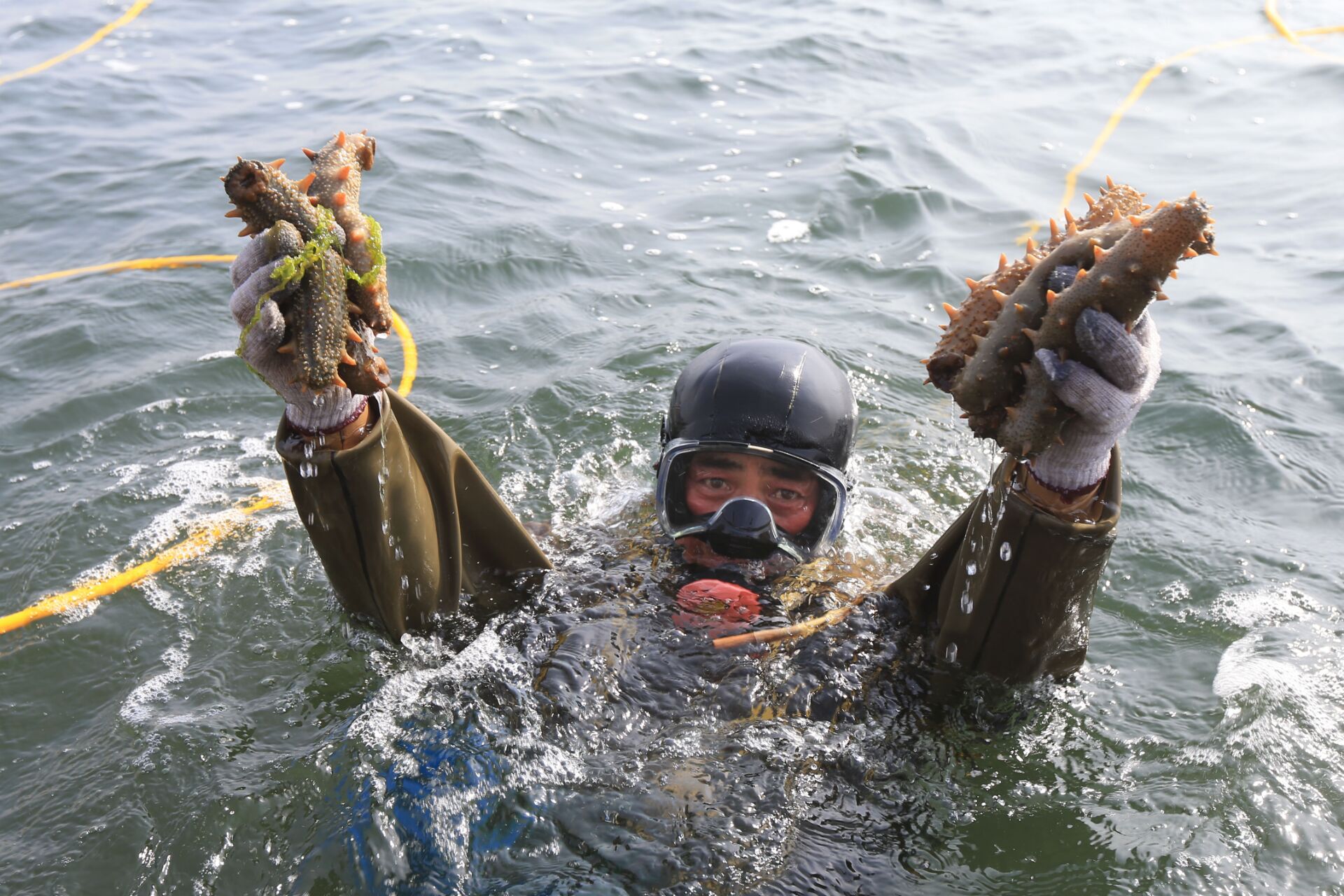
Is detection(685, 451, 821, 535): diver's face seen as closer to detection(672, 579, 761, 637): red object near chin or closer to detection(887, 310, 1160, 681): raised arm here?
detection(672, 579, 761, 637): red object near chin

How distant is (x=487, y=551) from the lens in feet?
12.3

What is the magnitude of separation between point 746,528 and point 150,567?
263cm

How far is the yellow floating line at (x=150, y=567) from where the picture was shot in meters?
4.42

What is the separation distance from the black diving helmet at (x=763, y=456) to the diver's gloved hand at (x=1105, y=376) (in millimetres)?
1353

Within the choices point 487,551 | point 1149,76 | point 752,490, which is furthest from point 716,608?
point 1149,76

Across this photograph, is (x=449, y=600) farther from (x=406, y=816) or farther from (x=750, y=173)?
(x=750, y=173)

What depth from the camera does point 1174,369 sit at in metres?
6.35

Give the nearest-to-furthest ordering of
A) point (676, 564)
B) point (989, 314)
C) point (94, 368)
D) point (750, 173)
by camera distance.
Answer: point (989, 314) → point (676, 564) → point (94, 368) → point (750, 173)

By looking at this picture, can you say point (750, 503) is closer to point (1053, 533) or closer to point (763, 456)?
point (763, 456)

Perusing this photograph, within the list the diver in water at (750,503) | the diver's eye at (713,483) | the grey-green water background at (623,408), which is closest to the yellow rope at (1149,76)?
the grey-green water background at (623,408)

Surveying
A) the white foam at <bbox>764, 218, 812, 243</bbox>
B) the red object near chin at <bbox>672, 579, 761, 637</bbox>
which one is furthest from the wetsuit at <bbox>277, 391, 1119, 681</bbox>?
the white foam at <bbox>764, 218, 812, 243</bbox>

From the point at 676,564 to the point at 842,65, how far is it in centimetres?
904

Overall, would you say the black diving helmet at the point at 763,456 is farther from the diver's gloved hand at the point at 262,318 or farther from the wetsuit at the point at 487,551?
the diver's gloved hand at the point at 262,318

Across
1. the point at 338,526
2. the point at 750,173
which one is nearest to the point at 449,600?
the point at 338,526
